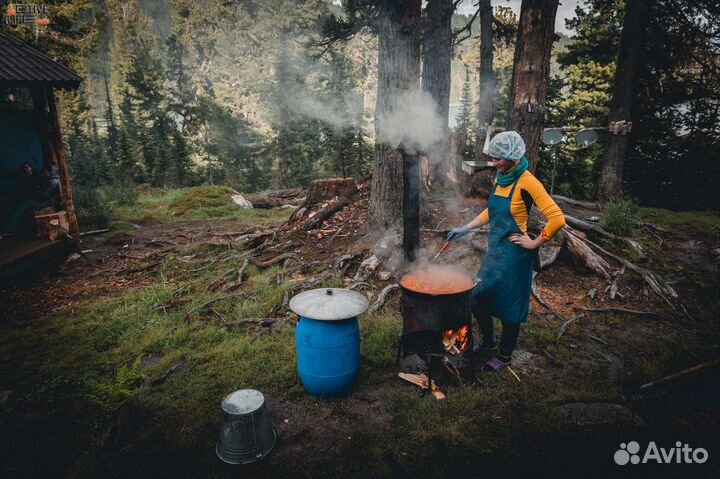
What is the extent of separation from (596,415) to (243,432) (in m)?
3.12

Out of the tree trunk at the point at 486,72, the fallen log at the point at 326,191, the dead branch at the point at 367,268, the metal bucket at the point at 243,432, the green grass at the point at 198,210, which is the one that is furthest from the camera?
the green grass at the point at 198,210

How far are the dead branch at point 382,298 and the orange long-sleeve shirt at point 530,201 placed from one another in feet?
8.04

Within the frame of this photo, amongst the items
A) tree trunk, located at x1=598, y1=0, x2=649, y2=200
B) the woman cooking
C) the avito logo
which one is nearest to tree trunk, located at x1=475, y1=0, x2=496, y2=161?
tree trunk, located at x1=598, y1=0, x2=649, y2=200

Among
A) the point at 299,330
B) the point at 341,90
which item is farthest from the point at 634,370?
the point at 341,90

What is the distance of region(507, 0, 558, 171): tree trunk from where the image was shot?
5.90 metres

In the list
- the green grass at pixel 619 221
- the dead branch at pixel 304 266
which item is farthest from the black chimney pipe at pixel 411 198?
the green grass at pixel 619 221

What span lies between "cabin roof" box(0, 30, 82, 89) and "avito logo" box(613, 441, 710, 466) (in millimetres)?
10254

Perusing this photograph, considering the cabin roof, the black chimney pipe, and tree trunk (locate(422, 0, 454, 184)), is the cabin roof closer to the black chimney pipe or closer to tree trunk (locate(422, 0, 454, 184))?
the black chimney pipe

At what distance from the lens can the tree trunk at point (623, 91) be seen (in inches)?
408

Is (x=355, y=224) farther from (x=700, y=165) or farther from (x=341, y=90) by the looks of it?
(x=341, y=90)

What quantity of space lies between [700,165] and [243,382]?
542 inches

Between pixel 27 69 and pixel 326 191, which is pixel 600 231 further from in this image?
pixel 27 69

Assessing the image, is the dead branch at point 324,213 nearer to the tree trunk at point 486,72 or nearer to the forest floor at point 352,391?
the forest floor at point 352,391

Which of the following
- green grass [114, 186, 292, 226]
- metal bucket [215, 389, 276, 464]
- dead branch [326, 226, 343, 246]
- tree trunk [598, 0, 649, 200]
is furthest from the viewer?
green grass [114, 186, 292, 226]
